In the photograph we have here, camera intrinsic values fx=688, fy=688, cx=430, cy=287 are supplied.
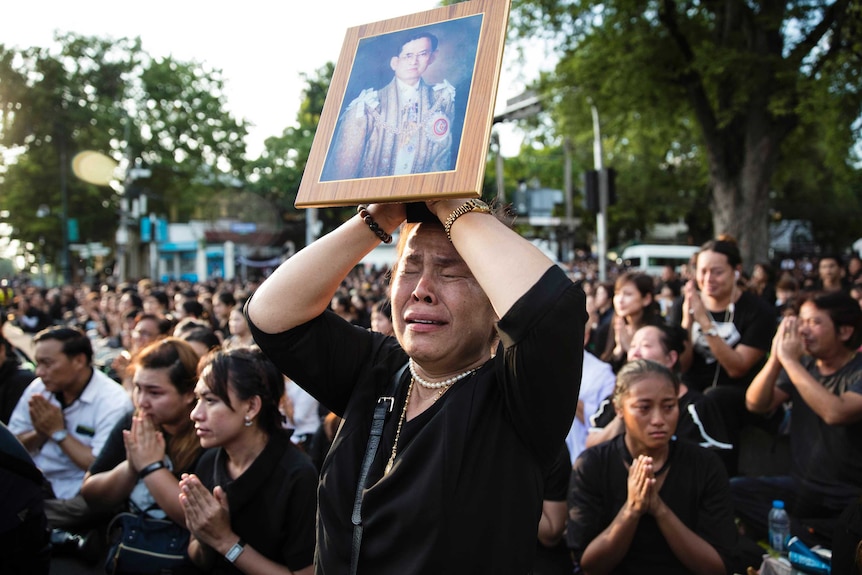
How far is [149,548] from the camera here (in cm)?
307

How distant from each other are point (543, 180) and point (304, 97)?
20.5 m

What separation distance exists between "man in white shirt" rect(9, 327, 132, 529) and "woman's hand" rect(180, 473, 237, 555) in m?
1.75

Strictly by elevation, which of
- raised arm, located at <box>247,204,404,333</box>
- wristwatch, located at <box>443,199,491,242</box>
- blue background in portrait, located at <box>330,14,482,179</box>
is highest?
blue background in portrait, located at <box>330,14,482,179</box>

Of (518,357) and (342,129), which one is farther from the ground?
(342,129)

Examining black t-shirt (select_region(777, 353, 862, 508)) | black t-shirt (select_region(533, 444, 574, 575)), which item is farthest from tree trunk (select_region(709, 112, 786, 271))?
black t-shirt (select_region(533, 444, 574, 575))

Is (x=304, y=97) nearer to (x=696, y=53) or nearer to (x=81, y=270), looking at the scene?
(x=81, y=270)

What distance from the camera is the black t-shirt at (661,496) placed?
3.02 metres

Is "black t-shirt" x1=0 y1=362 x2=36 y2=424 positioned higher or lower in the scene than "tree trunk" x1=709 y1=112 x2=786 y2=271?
lower

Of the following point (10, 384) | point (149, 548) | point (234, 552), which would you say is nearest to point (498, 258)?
point (234, 552)

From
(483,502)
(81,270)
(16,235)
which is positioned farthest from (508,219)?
(81,270)

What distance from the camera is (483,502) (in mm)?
1555

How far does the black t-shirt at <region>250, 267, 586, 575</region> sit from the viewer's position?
58.8 inches

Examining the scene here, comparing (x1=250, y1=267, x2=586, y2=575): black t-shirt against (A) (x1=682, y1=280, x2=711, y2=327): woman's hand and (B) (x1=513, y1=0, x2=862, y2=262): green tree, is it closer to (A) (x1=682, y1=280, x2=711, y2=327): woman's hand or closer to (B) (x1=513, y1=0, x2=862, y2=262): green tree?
(A) (x1=682, y1=280, x2=711, y2=327): woman's hand

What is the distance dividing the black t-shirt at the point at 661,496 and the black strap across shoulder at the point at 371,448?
1643 millimetres
